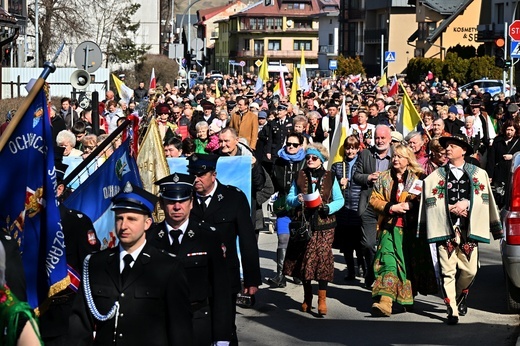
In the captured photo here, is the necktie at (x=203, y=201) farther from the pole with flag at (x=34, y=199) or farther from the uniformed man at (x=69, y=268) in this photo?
the pole with flag at (x=34, y=199)

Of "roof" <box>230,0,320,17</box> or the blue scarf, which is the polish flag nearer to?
the blue scarf

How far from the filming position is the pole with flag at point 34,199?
6.05 metres

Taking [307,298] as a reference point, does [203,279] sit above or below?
above

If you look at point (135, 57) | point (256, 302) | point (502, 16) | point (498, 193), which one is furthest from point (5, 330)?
point (502, 16)

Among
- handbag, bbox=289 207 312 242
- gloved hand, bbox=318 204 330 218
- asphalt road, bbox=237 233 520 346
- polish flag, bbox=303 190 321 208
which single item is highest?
polish flag, bbox=303 190 321 208

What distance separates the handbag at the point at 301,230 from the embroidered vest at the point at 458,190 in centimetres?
131

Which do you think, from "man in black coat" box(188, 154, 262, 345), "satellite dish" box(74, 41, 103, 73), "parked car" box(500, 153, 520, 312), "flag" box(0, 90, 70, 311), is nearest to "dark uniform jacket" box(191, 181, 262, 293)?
"man in black coat" box(188, 154, 262, 345)

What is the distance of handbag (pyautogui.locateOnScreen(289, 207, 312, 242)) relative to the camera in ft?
38.3

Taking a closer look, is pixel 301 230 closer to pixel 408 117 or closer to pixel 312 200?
pixel 312 200

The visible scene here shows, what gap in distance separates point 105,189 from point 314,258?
12.5ft

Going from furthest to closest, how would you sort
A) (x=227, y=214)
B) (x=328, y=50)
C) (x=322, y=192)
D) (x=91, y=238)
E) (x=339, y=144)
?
(x=328, y=50), (x=339, y=144), (x=322, y=192), (x=227, y=214), (x=91, y=238)

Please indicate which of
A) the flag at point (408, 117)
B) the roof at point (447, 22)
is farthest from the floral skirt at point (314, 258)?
the roof at point (447, 22)

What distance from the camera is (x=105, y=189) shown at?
8.16 metres

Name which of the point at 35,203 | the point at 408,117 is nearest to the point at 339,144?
the point at 408,117
